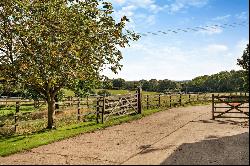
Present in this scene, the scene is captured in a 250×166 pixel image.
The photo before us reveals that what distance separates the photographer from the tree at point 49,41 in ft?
53.4

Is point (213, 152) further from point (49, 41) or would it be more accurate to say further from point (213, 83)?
point (213, 83)

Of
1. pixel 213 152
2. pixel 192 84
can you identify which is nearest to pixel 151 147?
pixel 213 152

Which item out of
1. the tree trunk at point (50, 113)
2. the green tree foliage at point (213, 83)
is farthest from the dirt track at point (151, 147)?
the green tree foliage at point (213, 83)

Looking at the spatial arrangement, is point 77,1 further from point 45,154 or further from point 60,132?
point 45,154

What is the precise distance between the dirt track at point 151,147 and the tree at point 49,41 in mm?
4033

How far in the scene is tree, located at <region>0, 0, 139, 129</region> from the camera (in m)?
16.3

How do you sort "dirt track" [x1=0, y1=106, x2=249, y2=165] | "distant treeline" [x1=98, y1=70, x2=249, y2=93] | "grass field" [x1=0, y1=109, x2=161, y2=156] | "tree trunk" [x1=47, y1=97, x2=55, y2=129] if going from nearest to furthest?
"dirt track" [x1=0, y1=106, x2=249, y2=165] → "grass field" [x1=0, y1=109, x2=161, y2=156] → "tree trunk" [x1=47, y1=97, x2=55, y2=129] → "distant treeline" [x1=98, y1=70, x2=249, y2=93]

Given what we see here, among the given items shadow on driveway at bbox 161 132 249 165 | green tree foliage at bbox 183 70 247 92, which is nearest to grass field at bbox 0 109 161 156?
shadow on driveway at bbox 161 132 249 165

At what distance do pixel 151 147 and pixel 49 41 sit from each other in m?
7.98

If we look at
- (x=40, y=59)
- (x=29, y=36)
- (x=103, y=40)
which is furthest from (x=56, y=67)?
(x=103, y=40)

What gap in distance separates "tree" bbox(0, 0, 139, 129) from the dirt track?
4033mm

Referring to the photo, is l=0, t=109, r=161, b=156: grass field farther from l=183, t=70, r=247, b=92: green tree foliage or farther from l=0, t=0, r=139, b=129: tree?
l=183, t=70, r=247, b=92: green tree foliage

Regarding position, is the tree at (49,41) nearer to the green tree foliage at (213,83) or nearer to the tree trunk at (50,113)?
the tree trunk at (50,113)

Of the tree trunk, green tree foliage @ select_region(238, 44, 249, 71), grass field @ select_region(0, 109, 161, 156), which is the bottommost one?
grass field @ select_region(0, 109, 161, 156)
